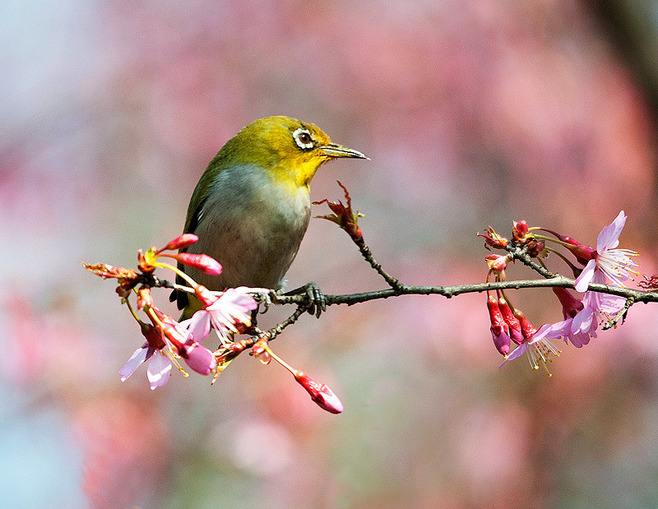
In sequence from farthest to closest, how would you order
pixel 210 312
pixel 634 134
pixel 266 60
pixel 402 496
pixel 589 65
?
pixel 266 60 → pixel 402 496 → pixel 589 65 → pixel 634 134 → pixel 210 312

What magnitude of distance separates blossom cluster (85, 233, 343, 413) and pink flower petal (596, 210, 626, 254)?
3.23ft

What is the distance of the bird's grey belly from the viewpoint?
4.26m

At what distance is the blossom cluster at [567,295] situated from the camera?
8.75 ft

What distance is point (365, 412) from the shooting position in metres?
9.00

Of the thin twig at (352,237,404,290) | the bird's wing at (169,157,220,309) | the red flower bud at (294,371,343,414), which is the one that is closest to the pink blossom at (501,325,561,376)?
the thin twig at (352,237,404,290)

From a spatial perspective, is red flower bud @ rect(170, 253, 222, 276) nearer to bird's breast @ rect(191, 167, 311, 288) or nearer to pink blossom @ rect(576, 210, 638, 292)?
pink blossom @ rect(576, 210, 638, 292)

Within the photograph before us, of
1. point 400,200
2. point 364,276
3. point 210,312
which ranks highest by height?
point 400,200

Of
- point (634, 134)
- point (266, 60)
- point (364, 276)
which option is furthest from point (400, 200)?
point (634, 134)

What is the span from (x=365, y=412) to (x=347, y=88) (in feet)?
11.5

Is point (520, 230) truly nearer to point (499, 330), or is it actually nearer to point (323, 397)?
point (499, 330)

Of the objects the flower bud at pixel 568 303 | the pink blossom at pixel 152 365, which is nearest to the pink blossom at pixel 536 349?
the flower bud at pixel 568 303

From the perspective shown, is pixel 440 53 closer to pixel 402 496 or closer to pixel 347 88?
pixel 347 88

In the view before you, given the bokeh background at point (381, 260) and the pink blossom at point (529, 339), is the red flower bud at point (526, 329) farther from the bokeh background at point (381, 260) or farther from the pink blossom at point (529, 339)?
the bokeh background at point (381, 260)

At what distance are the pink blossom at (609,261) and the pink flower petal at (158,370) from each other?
1303 mm
